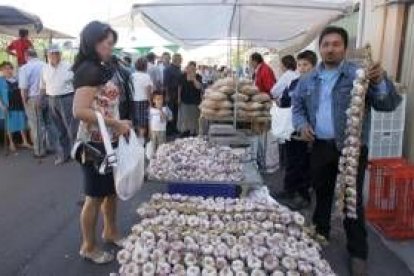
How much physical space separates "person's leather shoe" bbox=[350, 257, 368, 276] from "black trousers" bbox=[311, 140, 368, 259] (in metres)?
0.03

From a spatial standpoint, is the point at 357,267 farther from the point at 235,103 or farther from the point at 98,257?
the point at 235,103

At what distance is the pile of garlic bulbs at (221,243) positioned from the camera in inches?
111

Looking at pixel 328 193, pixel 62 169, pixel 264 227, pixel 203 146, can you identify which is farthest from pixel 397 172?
pixel 62 169

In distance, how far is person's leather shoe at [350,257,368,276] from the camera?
14.5 feet

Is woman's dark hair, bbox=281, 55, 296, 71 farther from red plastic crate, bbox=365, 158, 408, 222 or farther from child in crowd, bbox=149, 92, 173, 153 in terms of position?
child in crowd, bbox=149, 92, 173, 153

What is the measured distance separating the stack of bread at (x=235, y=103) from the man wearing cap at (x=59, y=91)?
2.60m

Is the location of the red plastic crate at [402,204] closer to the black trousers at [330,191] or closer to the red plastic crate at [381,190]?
the red plastic crate at [381,190]

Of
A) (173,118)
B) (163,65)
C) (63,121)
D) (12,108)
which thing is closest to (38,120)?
(12,108)

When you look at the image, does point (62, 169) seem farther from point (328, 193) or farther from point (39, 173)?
point (328, 193)

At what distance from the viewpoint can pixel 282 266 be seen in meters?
2.84

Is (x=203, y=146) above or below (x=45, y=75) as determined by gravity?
below

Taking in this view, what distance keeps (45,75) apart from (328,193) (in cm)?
589

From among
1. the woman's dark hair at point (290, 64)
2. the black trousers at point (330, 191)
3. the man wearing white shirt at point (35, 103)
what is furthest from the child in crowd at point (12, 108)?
the black trousers at point (330, 191)

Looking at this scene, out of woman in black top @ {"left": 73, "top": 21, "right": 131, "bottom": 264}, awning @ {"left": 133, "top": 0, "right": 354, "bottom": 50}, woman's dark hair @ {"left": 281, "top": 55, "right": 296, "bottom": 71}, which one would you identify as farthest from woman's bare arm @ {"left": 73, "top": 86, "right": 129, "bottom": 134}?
woman's dark hair @ {"left": 281, "top": 55, "right": 296, "bottom": 71}
